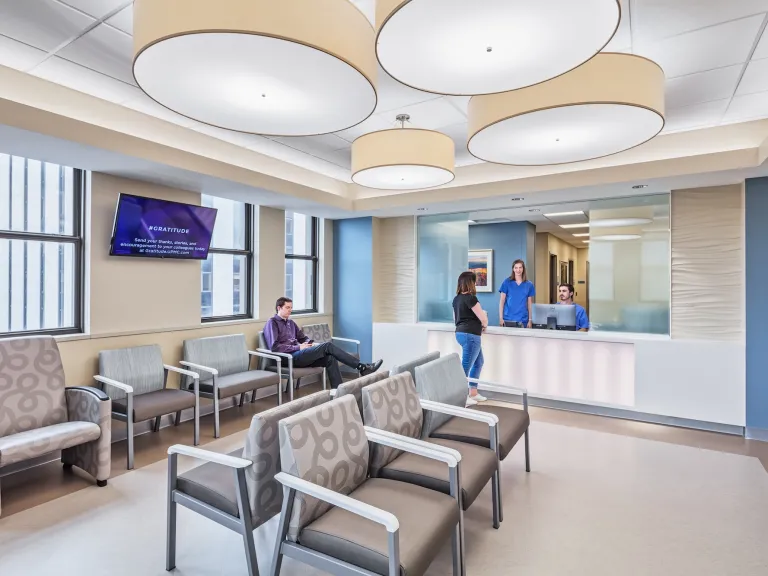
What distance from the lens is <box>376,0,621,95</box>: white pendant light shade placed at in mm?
1388

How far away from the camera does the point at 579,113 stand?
2.27m

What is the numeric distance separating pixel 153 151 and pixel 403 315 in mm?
4197

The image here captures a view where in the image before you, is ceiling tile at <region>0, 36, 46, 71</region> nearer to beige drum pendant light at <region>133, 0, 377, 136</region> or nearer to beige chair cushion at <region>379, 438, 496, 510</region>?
beige drum pendant light at <region>133, 0, 377, 136</region>

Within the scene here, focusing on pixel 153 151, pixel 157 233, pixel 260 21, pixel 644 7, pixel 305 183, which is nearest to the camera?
pixel 260 21

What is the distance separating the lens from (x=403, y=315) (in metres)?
6.98

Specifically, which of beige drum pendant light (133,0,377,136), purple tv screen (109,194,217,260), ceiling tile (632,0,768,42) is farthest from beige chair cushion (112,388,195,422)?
ceiling tile (632,0,768,42)

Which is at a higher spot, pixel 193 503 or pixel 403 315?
pixel 403 315

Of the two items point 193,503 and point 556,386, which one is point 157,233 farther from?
point 556,386

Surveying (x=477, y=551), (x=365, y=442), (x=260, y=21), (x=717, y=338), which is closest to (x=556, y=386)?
(x=717, y=338)

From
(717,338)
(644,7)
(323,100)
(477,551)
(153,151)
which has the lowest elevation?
(477,551)

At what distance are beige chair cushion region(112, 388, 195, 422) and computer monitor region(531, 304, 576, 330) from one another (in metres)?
4.00

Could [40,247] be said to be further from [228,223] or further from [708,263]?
[708,263]

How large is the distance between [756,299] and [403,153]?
3.90 m

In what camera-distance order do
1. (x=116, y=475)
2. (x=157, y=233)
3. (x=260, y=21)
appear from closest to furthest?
(x=260, y=21), (x=116, y=475), (x=157, y=233)
